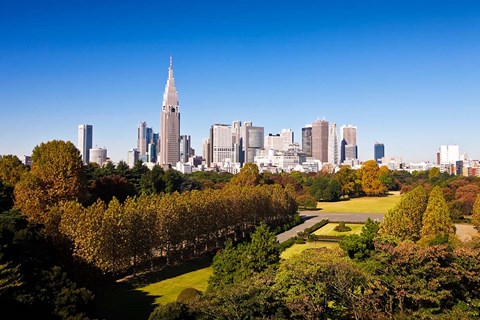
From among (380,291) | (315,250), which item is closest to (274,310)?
(315,250)

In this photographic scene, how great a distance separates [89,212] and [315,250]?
15.4 meters

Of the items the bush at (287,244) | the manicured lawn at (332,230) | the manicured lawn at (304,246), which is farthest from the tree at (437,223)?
the manicured lawn at (332,230)

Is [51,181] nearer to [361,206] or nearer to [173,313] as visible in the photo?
[173,313]

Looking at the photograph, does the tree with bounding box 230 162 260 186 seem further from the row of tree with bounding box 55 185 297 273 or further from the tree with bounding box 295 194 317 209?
the row of tree with bounding box 55 185 297 273

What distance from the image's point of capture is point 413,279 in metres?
20.7

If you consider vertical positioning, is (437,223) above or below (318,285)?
above

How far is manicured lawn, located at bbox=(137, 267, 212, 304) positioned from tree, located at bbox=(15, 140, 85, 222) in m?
10.2

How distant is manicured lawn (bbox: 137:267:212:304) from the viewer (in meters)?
27.8

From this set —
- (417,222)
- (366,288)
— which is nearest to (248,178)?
(417,222)

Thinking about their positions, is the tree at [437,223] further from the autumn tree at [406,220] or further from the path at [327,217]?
the path at [327,217]

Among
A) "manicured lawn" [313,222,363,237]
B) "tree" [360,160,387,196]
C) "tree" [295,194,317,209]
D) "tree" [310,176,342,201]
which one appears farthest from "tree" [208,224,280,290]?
"tree" [360,160,387,196]

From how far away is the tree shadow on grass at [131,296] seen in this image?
80.7 feet

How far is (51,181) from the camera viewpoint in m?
36.4

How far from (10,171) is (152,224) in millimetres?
21789
